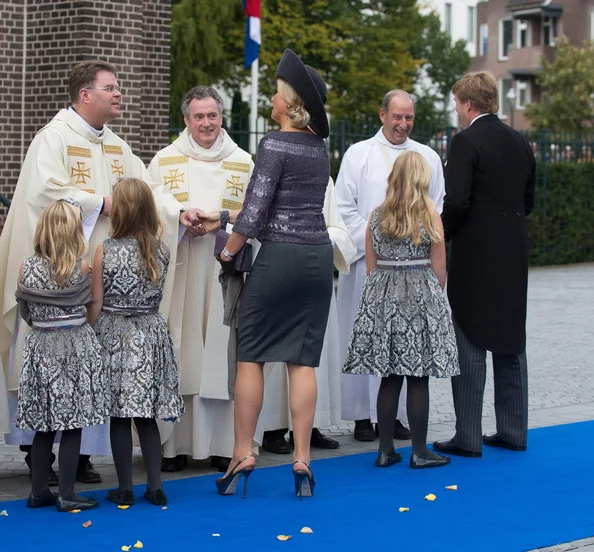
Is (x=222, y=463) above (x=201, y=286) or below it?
below

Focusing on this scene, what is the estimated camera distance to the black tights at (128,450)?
20.4 feet

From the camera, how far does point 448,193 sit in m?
7.51

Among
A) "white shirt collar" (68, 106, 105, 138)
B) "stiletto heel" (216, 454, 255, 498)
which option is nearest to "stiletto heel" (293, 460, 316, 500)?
"stiletto heel" (216, 454, 255, 498)

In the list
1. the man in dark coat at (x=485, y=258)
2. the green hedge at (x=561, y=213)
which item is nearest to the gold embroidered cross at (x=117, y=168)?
the man in dark coat at (x=485, y=258)

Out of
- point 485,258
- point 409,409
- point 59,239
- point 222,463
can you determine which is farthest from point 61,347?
point 485,258

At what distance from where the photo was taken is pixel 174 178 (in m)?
7.19

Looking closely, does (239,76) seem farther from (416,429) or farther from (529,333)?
(416,429)

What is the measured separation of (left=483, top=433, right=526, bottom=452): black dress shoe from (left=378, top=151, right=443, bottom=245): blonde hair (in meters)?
Result: 1.45

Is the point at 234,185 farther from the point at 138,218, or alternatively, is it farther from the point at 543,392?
the point at 543,392

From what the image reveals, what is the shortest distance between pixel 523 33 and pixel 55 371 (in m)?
60.4

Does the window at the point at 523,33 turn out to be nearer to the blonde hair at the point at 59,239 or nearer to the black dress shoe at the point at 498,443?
the black dress shoe at the point at 498,443

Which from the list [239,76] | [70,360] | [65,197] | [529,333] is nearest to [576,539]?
[70,360]

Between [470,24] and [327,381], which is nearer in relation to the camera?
[327,381]

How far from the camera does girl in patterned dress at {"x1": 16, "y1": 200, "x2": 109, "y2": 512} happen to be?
5988 mm
